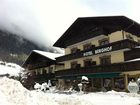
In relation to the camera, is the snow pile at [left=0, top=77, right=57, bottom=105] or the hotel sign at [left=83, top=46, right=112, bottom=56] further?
the hotel sign at [left=83, top=46, right=112, bottom=56]

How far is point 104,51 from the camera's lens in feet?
99.7

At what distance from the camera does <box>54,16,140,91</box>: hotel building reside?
27.0m

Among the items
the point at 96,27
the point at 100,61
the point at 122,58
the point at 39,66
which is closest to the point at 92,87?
the point at 100,61

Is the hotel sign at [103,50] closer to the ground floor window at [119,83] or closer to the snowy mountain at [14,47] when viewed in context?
the ground floor window at [119,83]

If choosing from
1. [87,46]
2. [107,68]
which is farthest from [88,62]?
[107,68]

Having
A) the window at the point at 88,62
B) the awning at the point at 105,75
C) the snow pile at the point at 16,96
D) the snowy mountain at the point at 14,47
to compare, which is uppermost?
the snowy mountain at the point at 14,47

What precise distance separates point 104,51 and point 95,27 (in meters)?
4.79

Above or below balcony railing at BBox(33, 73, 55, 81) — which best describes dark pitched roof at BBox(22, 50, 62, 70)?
above

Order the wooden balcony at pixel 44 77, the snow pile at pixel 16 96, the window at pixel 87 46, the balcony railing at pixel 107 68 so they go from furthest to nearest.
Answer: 1. the wooden balcony at pixel 44 77
2. the window at pixel 87 46
3. the balcony railing at pixel 107 68
4. the snow pile at pixel 16 96

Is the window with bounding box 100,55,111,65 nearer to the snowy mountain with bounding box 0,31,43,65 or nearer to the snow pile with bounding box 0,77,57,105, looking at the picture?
the snow pile with bounding box 0,77,57,105

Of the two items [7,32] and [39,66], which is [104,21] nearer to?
[39,66]

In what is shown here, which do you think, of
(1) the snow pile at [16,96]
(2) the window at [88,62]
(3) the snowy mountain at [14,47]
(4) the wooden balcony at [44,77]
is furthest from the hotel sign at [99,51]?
(3) the snowy mountain at [14,47]

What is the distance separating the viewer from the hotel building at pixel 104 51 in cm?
2704

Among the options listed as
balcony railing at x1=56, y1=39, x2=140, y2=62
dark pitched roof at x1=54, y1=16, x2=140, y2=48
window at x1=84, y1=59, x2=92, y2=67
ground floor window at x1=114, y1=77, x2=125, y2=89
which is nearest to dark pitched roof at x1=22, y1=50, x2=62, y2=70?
dark pitched roof at x1=54, y1=16, x2=140, y2=48
